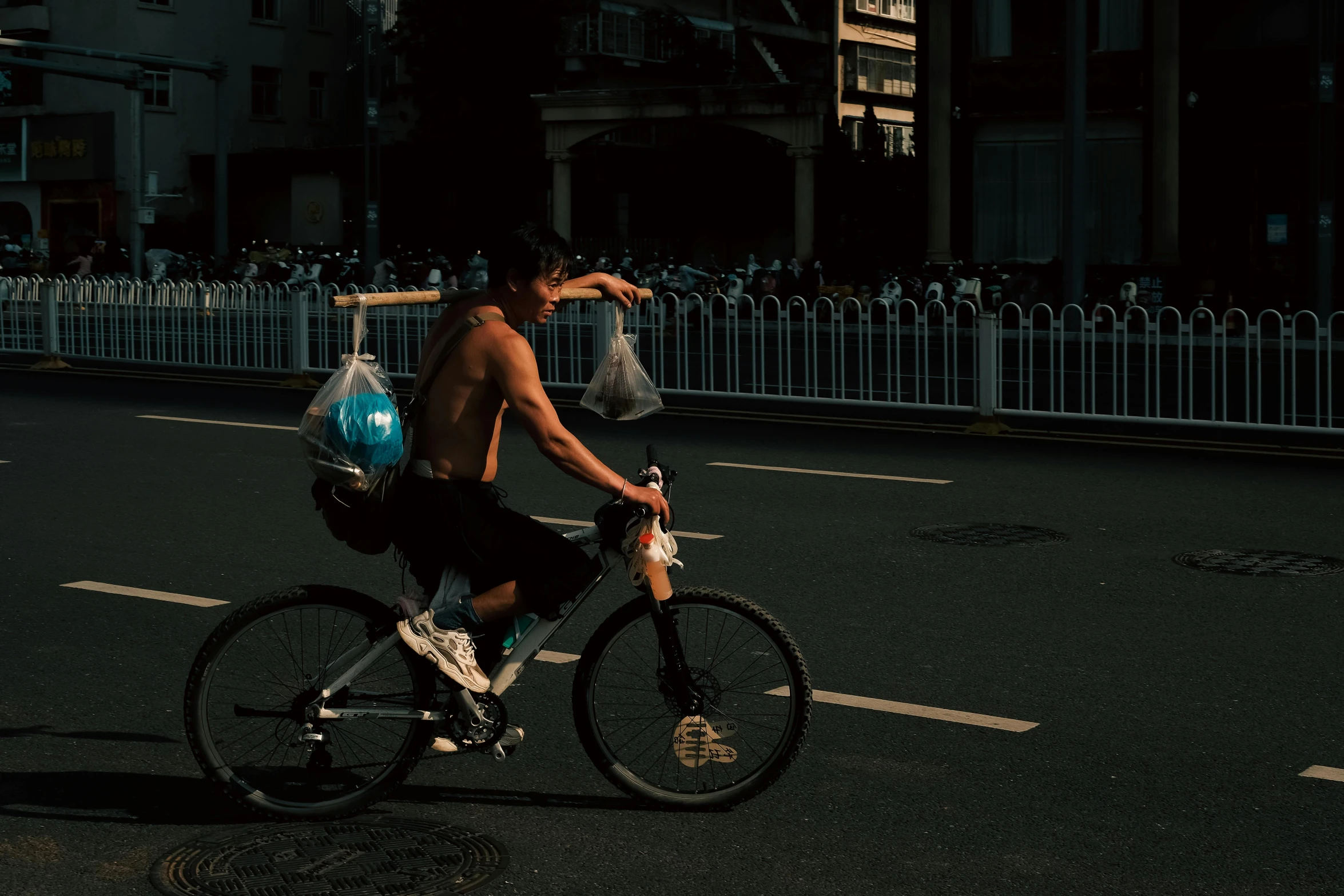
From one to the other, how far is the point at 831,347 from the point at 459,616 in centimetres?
1211

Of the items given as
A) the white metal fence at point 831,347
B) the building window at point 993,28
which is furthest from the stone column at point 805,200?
the white metal fence at point 831,347

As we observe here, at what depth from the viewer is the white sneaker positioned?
473cm

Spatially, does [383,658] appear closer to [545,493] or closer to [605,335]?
[545,493]

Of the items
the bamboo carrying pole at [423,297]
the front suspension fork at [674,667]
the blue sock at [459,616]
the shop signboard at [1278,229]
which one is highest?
the shop signboard at [1278,229]

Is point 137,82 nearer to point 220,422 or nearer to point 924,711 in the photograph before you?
point 220,422

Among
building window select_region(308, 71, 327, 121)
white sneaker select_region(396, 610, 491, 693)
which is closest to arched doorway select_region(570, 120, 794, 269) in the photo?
building window select_region(308, 71, 327, 121)

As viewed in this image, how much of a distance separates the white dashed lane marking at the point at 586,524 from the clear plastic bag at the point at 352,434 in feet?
14.8

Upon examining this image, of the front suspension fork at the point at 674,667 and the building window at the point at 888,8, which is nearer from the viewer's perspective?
the front suspension fork at the point at 674,667

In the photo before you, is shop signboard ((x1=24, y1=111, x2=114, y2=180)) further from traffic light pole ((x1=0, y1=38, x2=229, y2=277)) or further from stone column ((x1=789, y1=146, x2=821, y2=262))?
stone column ((x1=789, y1=146, x2=821, y2=262))

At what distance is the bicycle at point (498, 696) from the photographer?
4.78m

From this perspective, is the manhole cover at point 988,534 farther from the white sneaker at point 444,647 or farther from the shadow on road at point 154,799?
the white sneaker at point 444,647

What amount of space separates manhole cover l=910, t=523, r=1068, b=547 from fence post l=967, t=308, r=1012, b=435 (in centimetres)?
452

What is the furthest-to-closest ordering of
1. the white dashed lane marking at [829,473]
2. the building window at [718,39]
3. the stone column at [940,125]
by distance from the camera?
the building window at [718,39], the stone column at [940,125], the white dashed lane marking at [829,473]

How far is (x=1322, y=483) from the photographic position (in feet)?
37.1
